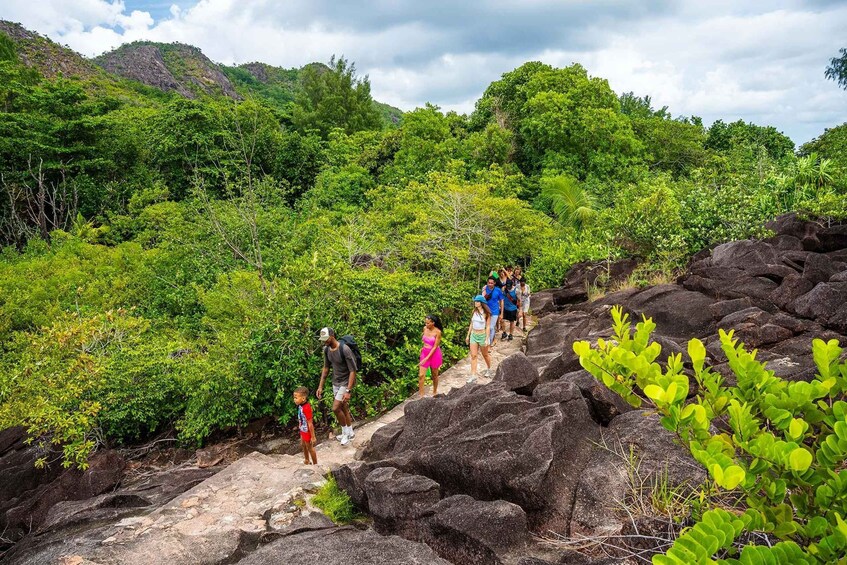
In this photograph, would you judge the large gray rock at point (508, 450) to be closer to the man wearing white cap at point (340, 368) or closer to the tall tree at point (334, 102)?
the man wearing white cap at point (340, 368)

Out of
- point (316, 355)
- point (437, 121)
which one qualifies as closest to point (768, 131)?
point (437, 121)

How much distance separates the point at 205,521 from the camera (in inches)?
218

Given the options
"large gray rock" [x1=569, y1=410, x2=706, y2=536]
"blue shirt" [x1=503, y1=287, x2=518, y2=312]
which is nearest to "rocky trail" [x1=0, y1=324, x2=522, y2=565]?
"large gray rock" [x1=569, y1=410, x2=706, y2=536]

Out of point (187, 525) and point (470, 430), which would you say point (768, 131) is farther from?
point (187, 525)

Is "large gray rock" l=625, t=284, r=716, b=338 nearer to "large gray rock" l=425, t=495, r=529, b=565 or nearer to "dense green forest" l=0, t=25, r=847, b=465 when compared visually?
"dense green forest" l=0, t=25, r=847, b=465

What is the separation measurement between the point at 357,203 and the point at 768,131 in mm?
27375

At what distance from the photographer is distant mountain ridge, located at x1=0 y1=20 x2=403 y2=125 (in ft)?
169

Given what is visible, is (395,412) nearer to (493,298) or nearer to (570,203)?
(493,298)

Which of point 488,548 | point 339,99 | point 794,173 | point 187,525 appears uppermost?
point 339,99

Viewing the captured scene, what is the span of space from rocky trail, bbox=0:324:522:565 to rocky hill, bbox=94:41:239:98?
2779 inches

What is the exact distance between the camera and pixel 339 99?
1859 inches

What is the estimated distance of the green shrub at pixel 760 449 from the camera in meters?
1.93

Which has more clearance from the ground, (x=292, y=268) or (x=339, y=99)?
(x=339, y=99)

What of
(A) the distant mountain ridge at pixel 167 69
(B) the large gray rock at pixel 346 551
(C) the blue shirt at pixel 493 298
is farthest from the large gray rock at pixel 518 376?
(A) the distant mountain ridge at pixel 167 69
